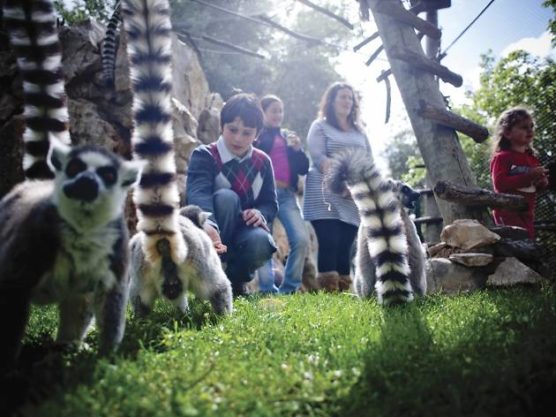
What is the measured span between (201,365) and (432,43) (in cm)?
514

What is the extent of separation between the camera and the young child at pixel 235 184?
427 cm

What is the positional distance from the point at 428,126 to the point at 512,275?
1.88 metres

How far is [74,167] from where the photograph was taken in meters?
2.04

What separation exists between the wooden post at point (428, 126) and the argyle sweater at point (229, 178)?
6.06ft

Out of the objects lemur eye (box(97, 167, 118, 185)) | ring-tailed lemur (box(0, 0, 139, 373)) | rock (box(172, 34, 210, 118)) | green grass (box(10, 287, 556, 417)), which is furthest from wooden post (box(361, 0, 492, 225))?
rock (box(172, 34, 210, 118))

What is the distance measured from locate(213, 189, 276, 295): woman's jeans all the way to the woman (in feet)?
3.18

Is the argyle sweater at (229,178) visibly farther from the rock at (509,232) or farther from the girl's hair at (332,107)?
the rock at (509,232)

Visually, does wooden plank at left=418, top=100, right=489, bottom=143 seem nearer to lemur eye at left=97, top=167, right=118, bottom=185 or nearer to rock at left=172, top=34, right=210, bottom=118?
lemur eye at left=97, top=167, right=118, bottom=185

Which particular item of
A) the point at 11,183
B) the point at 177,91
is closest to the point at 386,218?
the point at 11,183

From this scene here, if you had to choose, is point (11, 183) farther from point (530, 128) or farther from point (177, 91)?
point (530, 128)

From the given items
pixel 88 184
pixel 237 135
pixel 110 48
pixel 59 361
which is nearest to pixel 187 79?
pixel 110 48

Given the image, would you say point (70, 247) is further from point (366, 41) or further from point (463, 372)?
point (366, 41)

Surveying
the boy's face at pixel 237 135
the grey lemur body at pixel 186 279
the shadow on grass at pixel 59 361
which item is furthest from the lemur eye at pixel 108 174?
the boy's face at pixel 237 135

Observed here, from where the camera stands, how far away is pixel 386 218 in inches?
142
